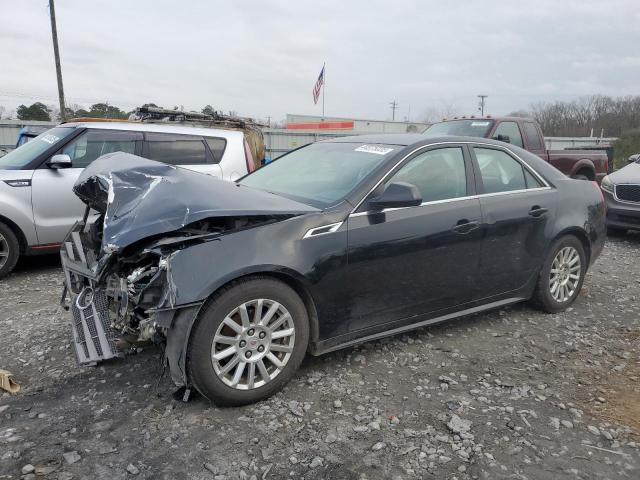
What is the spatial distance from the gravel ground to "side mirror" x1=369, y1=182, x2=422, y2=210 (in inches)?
45.7

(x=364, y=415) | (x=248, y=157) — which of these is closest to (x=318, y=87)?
(x=248, y=157)

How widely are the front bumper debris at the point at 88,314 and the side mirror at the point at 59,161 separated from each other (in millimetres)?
2594

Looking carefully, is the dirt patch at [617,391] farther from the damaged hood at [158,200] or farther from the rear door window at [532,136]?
the rear door window at [532,136]

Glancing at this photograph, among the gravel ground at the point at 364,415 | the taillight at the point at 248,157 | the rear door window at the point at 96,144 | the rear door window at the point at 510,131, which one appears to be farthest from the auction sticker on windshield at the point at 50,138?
the rear door window at the point at 510,131

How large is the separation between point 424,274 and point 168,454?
2.09 m

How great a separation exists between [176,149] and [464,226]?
436 cm

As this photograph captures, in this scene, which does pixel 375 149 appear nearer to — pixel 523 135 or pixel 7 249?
pixel 7 249

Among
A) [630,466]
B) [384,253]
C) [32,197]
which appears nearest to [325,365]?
[384,253]

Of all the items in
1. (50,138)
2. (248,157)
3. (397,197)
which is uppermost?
(50,138)

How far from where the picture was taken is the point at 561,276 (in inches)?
187

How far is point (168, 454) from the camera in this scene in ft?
8.59

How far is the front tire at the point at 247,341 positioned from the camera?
2.86 metres

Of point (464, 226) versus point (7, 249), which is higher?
point (464, 226)

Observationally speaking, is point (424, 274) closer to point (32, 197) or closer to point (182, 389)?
point (182, 389)
